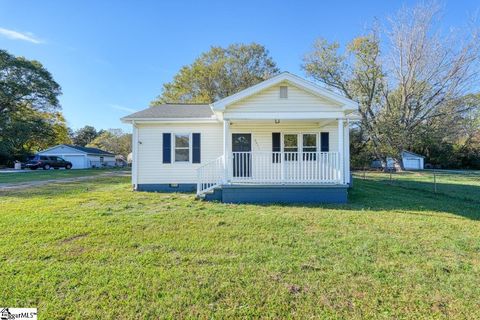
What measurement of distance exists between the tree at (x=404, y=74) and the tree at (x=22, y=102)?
32602 millimetres

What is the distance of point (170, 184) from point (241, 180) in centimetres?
341

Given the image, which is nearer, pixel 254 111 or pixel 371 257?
pixel 371 257

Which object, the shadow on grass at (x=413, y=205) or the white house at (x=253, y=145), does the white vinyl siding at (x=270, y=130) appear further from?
the shadow on grass at (x=413, y=205)

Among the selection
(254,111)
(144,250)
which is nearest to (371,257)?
(144,250)

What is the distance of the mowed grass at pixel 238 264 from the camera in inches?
114

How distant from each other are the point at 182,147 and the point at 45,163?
28.8 m

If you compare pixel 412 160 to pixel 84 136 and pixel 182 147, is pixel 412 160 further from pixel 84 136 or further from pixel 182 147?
pixel 84 136

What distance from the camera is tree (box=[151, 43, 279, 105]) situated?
3033cm

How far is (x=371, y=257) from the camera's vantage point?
4223 millimetres

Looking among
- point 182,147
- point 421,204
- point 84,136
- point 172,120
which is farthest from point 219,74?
point 84,136

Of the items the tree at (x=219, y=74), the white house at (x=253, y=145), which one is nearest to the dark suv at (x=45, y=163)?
the tree at (x=219, y=74)

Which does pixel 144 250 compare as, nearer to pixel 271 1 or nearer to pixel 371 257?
pixel 371 257

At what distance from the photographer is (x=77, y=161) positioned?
37.0 meters

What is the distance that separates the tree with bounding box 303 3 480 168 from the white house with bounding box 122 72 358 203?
56.6 ft
